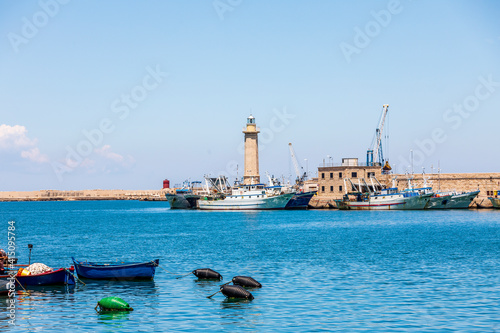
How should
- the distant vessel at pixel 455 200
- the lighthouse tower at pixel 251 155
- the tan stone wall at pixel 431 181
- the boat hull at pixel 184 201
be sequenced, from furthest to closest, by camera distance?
the boat hull at pixel 184 201
the lighthouse tower at pixel 251 155
the tan stone wall at pixel 431 181
the distant vessel at pixel 455 200

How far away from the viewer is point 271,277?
34.6 m

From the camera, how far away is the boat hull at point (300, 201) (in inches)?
4769

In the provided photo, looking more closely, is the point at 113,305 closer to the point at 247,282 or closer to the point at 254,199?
the point at 247,282

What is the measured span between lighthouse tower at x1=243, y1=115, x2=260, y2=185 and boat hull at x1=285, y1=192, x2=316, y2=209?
8.46 meters

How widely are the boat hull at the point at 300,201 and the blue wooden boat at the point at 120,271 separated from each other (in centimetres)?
8769

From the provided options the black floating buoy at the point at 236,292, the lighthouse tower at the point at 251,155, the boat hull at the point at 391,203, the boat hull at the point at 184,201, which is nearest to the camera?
the black floating buoy at the point at 236,292

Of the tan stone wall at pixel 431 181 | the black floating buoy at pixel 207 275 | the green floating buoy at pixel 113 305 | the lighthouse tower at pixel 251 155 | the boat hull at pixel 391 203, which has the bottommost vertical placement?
the green floating buoy at pixel 113 305

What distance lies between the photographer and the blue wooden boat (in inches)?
1341

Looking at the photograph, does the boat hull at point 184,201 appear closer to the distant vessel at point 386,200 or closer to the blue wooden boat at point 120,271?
the distant vessel at point 386,200

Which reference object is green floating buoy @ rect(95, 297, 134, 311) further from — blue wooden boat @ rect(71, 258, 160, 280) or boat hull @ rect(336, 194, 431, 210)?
boat hull @ rect(336, 194, 431, 210)

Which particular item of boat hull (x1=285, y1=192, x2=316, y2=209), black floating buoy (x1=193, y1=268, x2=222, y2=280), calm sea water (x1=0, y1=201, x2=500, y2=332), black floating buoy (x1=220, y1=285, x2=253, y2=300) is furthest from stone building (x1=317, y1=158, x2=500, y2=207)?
black floating buoy (x1=220, y1=285, x2=253, y2=300)

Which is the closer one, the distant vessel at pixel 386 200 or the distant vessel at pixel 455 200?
the distant vessel at pixel 455 200

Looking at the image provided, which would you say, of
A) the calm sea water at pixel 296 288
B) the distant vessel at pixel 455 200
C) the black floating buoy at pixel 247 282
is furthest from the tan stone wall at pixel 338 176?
the black floating buoy at pixel 247 282

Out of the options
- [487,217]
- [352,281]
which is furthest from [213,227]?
[352,281]
